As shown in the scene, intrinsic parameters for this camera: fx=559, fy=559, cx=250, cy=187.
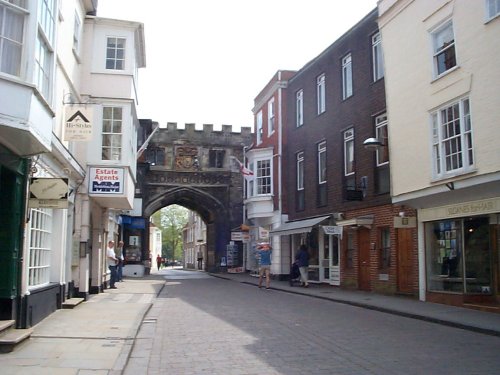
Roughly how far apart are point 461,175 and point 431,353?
618cm

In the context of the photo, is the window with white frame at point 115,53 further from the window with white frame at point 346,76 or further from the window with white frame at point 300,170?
the window with white frame at point 300,170

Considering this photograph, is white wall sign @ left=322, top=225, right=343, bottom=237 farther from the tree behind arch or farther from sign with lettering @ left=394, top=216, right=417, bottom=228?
the tree behind arch

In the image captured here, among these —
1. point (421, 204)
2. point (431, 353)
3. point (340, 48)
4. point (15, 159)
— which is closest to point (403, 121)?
point (421, 204)

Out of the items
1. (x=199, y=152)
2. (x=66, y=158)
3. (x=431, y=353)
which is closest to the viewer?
(x=431, y=353)

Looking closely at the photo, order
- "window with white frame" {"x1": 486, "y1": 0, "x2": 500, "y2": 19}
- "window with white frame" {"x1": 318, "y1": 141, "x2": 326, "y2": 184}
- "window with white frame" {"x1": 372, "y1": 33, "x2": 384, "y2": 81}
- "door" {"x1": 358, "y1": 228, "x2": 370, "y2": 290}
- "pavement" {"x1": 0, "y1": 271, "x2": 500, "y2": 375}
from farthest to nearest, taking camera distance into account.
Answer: "window with white frame" {"x1": 318, "y1": 141, "x2": 326, "y2": 184} < "door" {"x1": 358, "y1": 228, "x2": 370, "y2": 290} < "window with white frame" {"x1": 372, "y1": 33, "x2": 384, "y2": 81} < "window with white frame" {"x1": 486, "y1": 0, "x2": 500, "y2": 19} < "pavement" {"x1": 0, "y1": 271, "x2": 500, "y2": 375}

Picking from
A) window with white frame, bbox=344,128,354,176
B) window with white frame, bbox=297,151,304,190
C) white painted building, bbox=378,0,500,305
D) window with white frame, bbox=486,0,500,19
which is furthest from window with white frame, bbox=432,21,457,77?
window with white frame, bbox=297,151,304,190

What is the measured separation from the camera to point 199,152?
39438 millimetres

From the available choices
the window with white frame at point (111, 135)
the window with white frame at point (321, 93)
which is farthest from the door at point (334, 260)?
the window with white frame at point (111, 135)

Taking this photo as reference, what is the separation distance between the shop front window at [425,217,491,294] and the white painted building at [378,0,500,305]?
25mm

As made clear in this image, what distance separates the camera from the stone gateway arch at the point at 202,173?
127ft

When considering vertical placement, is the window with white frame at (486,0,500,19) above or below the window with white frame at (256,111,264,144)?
below

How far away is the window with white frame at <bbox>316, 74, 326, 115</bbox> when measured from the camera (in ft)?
76.8

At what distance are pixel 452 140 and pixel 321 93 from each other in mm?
10154

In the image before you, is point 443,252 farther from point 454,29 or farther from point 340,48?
point 340,48
